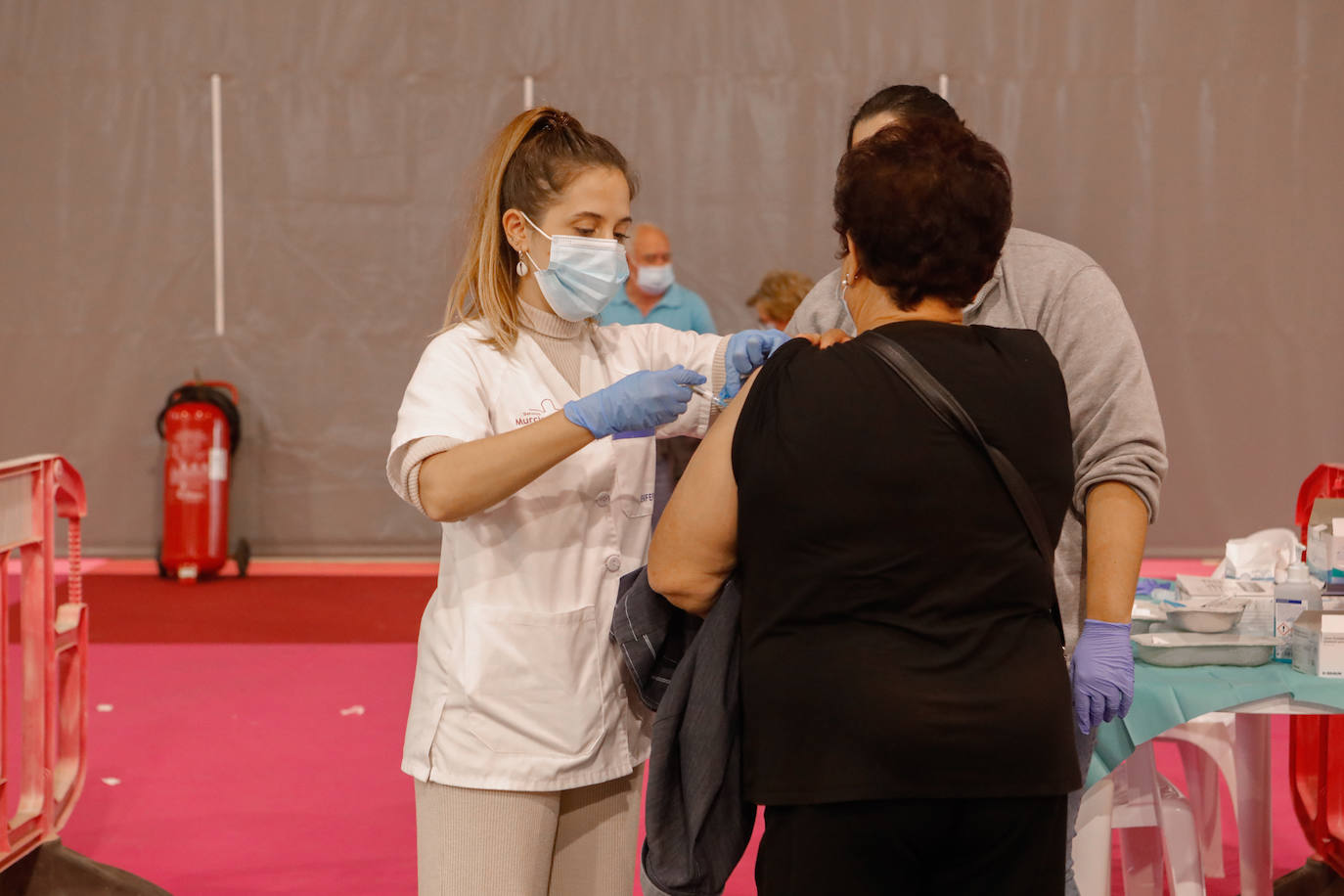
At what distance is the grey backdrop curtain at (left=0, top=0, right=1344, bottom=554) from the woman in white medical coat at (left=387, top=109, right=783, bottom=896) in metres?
5.20

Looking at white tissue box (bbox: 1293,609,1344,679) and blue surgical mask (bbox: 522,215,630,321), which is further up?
blue surgical mask (bbox: 522,215,630,321)

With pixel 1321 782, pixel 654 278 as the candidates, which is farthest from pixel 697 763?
pixel 654 278

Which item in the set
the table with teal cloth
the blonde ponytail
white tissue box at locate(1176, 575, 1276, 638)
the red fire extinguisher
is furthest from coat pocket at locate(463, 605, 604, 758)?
the red fire extinguisher

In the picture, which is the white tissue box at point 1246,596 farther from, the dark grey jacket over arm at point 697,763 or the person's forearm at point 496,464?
the person's forearm at point 496,464

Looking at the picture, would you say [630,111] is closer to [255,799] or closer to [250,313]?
[250,313]

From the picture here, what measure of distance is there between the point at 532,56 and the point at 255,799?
4512 mm

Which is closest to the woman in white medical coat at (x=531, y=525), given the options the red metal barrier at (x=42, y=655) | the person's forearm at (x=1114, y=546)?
the person's forearm at (x=1114, y=546)

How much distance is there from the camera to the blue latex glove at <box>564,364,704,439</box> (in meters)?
1.58

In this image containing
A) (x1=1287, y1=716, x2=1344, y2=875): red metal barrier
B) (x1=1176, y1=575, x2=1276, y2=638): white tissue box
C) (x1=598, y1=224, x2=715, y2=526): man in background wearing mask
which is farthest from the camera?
(x1=598, y1=224, x2=715, y2=526): man in background wearing mask

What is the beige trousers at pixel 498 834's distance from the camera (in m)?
1.68

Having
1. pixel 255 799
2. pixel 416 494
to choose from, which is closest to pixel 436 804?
pixel 416 494

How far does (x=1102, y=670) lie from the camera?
175cm

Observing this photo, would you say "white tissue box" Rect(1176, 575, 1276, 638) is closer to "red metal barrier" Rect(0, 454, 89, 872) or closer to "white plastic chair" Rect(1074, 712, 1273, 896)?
"white plastic chair" Rect(1074, 712, 1273, 896)

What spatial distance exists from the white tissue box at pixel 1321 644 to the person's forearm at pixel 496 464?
126 centimetres
